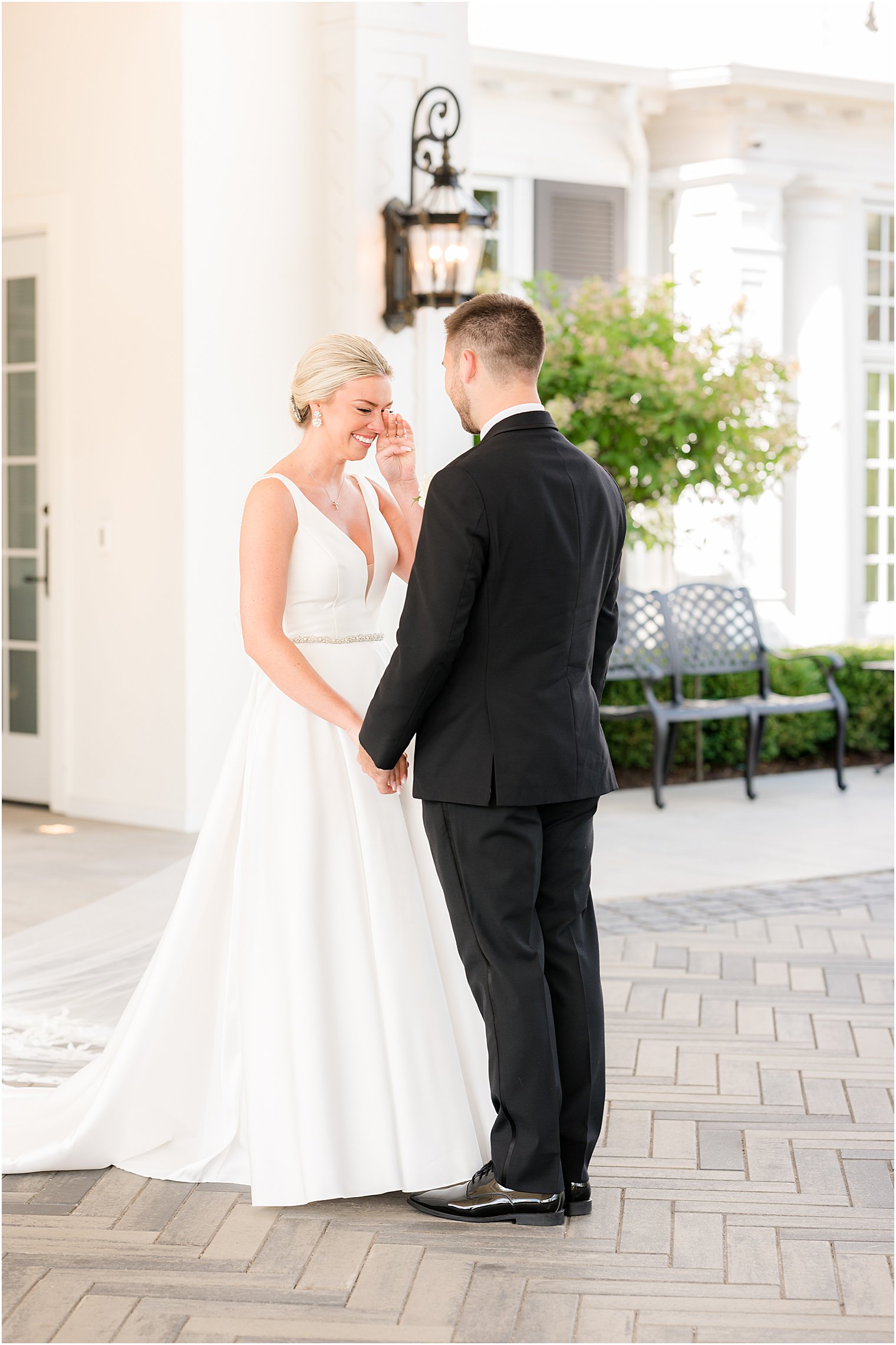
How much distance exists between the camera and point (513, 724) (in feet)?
8.60

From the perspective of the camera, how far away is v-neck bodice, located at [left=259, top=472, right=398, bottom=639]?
2.98 meters

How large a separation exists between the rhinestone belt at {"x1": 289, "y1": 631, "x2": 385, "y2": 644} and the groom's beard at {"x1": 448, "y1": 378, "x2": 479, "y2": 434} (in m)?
0.55

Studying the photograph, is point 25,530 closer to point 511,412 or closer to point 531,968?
point 511,412

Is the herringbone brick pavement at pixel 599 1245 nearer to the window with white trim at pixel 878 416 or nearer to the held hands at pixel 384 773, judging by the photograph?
the held hands at pixel 384 773

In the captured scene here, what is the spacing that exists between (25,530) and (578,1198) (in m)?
5.13

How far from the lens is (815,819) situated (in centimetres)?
714

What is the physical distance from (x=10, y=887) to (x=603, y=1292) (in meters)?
3.50

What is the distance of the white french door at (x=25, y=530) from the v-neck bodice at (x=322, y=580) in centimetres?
423

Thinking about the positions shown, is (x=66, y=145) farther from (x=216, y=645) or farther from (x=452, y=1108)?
(x=452, y=1108)

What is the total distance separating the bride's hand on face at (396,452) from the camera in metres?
3.07

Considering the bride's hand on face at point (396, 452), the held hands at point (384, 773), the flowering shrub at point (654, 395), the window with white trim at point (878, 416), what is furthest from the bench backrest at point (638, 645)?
the held hands at point (384, 773)

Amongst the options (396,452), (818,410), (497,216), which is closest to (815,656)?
(818,410)

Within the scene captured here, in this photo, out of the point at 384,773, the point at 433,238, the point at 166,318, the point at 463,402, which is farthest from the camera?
the point at 433,238

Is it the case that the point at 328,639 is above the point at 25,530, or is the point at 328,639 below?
below
